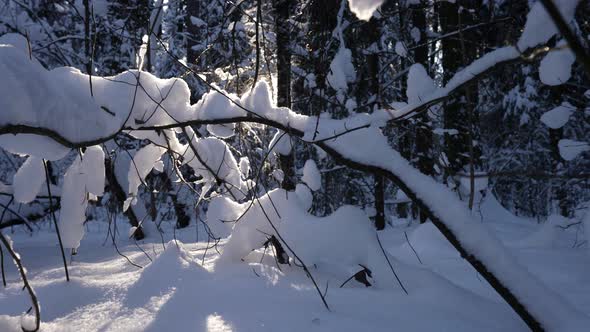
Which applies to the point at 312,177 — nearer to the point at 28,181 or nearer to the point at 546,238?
the point at 28,181

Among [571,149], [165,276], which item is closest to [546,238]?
[571,149]

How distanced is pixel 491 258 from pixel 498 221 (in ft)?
16.7

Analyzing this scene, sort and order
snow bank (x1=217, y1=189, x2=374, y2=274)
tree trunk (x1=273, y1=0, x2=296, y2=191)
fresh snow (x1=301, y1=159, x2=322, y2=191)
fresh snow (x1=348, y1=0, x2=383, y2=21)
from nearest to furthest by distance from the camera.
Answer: fresh snow (x1=348, y1=0, x2=383, y2=21)
snow bank (x1=217, y1=189, x2=374, y2=274)
fresh snow (x1=301, y1=159, x2=322, y2=191)
tree trunk (x1=273, y1=0, x2=296, y2=191)

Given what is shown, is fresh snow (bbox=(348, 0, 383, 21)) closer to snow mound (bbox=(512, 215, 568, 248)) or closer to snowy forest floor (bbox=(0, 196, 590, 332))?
snowy forest floor (bbox=(0, 196, 590, 332))

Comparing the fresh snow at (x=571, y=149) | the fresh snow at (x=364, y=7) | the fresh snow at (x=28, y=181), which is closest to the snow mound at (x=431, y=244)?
the fresh snow at (x=571, y=149)

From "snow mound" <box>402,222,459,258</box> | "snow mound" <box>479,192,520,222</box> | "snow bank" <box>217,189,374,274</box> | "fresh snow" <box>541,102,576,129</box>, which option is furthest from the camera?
"snow mound" <box>479,192,520,222</box>

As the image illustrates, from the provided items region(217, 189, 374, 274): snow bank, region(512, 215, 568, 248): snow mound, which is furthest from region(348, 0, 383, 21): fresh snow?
region(512, 215, 568, 248): snow mound

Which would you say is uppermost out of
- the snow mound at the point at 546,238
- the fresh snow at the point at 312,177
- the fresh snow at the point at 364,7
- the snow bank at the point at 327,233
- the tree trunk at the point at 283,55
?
A: the tree trunk at the point at 283,55

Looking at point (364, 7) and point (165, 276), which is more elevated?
point (364, 7)

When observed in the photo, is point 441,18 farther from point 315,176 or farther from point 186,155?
point 186,155

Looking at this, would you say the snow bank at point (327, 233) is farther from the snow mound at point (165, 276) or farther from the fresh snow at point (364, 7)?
the fresh snow at point (364, 7)

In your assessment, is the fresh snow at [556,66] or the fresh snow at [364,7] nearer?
the fresh snow at [364,7]

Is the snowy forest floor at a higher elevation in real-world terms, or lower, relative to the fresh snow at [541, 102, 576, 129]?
lower

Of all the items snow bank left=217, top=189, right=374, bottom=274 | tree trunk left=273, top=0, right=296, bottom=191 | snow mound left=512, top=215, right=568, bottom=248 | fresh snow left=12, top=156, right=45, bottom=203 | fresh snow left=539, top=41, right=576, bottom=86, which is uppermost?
tree trunk left=273, top=0, right=296, bottom=191
